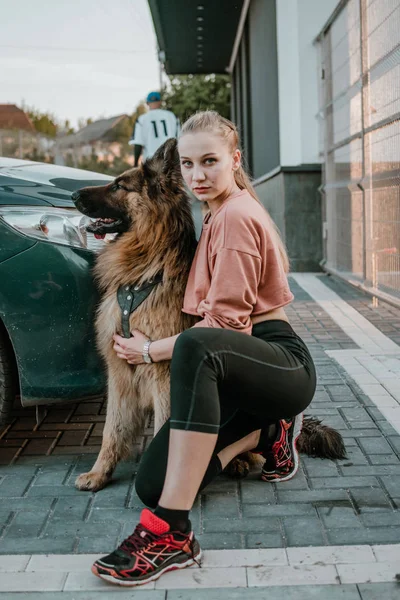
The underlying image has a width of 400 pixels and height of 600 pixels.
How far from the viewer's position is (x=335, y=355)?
5.70m

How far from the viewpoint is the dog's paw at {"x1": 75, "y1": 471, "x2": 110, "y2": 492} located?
334 cm

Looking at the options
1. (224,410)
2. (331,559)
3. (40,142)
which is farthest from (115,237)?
(40,142)

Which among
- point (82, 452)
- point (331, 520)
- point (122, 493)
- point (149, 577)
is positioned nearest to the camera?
point (149, 577)

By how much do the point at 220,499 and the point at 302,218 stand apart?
8001 mm

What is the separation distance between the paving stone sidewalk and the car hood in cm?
126

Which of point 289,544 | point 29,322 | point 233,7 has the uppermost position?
point 233,7

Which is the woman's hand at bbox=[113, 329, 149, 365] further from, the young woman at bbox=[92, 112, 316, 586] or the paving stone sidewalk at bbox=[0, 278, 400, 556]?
the paving stone sidewalk at bbox=[0, 278, 400, 556]

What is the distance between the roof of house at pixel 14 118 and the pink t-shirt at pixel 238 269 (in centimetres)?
5844

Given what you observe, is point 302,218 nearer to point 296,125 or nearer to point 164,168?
point 296,125

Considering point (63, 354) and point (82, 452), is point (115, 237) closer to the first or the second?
point (63, 354)

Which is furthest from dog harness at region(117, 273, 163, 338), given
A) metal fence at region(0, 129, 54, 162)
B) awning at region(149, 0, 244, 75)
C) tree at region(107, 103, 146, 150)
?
tree at region(107, 103, 146, 150)

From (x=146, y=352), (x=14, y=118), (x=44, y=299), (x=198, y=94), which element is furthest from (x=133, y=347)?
(x=14, y=118)

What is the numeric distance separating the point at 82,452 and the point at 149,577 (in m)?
1.37

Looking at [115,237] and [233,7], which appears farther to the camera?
[233,7]
